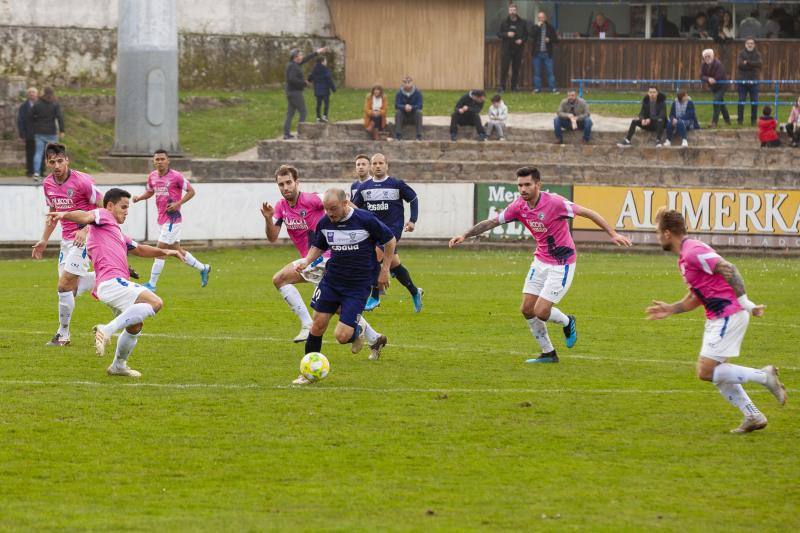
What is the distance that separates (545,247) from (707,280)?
4.25 meters

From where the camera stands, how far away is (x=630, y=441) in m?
11.2

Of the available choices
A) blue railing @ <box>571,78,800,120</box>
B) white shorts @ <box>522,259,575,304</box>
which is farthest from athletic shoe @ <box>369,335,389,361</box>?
blue railing @ <box>571,78,800,120</box>

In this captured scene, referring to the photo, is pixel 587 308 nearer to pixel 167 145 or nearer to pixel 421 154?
pixel 421 154

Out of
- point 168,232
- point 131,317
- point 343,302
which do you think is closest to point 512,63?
point 168,232

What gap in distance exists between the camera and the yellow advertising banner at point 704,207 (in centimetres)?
3017

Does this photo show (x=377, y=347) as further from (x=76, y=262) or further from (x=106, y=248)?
(x=76, y=262)

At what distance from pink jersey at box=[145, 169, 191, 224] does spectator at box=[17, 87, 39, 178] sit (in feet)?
38.3

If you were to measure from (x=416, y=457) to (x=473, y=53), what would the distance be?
37702mm

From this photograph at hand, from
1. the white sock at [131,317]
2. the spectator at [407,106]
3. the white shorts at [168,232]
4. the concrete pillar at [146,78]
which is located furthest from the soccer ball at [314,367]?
the concrete pillar at [146,78]

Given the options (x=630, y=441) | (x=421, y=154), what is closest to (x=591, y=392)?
(x=630, y=441)

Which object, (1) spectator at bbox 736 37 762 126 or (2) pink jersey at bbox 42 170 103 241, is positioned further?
(1) spectator at bbox 736 37 762 126

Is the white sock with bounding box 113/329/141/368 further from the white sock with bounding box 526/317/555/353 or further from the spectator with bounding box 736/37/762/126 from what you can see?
the spectator with bounding box 736/37/762/126

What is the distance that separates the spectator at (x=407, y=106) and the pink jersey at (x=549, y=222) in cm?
2137

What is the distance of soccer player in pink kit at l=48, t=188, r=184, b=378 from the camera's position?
1336cm
